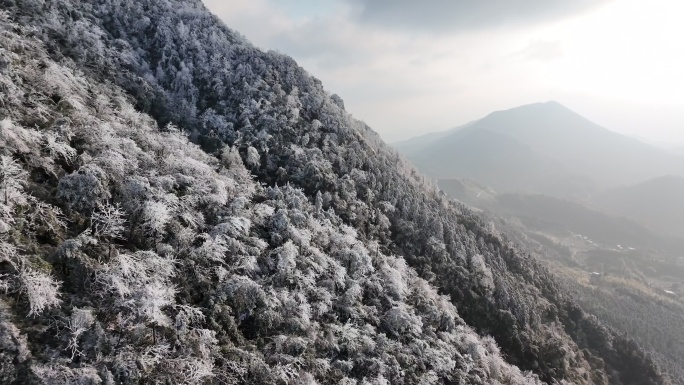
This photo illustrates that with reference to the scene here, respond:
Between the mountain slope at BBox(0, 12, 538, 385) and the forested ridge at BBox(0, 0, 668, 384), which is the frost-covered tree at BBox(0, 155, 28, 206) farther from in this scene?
the forested ridge at BBox(0, 0, 668, 384)

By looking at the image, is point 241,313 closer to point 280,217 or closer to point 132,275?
point 132,275

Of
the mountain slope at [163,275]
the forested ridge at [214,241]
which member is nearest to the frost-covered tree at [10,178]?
the mountain slope at [163,275]

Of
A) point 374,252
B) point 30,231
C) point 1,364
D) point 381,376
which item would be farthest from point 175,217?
point 374,252

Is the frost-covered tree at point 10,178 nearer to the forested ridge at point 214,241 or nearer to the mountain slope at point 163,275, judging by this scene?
the mountain slope at point 163,275

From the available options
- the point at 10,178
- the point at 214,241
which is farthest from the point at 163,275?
the point at 10,178

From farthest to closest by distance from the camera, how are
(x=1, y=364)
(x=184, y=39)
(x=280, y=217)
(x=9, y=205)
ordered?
(x=184, y=39) < (x=280, y=217) < (x=9, y=205) < (x=1, y=364)

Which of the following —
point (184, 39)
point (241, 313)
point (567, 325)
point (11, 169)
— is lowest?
point (567, 325)

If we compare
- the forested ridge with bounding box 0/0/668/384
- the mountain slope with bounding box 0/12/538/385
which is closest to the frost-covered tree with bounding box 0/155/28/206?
the mountain slope with bounding box 0/12/538/385

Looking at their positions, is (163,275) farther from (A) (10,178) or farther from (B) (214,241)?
(A) (10,178)
